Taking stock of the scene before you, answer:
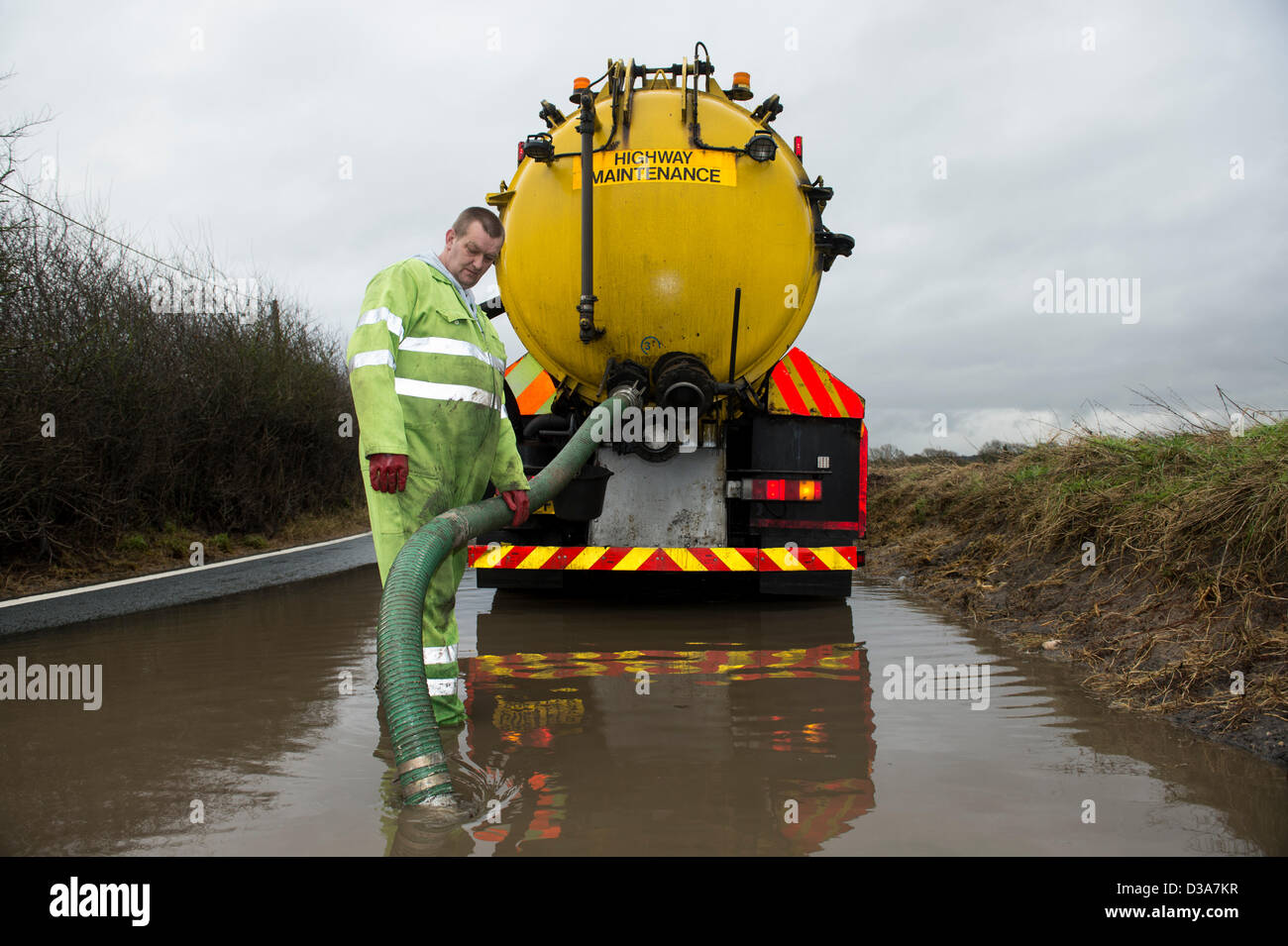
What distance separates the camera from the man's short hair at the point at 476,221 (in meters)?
3.85

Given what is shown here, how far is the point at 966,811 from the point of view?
2795mm

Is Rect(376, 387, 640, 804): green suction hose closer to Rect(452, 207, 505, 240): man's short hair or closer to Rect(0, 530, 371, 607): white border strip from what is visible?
Rect(452, 207, 505, 240): man's short hair

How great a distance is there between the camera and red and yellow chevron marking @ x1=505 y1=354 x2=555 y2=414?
647 centimetres

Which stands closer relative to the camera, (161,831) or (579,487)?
(161,831)

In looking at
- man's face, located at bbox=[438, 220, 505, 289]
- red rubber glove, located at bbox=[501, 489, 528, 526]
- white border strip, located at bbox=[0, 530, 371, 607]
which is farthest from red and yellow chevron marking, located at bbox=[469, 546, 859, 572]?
white border strip, located at bbox=[0, 530, 371, 607]

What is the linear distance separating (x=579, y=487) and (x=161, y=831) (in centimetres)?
255

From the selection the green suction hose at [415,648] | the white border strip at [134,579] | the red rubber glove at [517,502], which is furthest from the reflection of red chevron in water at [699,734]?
the white border strip at [134,579]

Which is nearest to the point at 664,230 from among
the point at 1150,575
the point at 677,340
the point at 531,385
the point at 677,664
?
the point at 677,340

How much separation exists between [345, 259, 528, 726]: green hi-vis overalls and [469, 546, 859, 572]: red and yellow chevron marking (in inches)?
91.1

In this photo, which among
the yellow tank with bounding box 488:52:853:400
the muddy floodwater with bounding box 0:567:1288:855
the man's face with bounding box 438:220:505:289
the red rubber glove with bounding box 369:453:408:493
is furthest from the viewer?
the yellow tank with bounding box 488:52:853:400

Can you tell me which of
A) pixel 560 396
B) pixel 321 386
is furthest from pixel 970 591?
pixel 321 386

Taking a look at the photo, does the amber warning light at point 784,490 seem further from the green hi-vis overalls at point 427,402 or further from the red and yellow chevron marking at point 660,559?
the green hi-vis overalls at point 427,402
